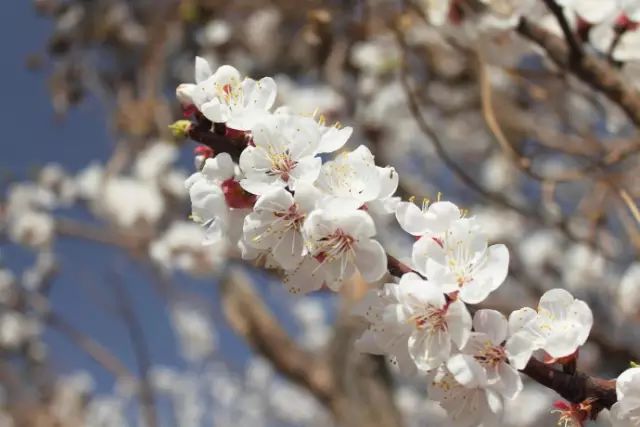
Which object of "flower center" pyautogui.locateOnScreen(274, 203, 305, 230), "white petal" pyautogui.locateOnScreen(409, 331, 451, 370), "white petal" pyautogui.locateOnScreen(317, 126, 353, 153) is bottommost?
"white petal" pyautogui.locateOnScreen(409, 331, 451, 370)

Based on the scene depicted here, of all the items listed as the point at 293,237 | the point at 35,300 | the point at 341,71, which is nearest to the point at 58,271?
the point at 35,300

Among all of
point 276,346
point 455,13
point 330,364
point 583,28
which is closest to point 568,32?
point 583,28

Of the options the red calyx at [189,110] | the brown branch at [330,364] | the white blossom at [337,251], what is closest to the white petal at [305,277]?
the white blossom at [337,251]

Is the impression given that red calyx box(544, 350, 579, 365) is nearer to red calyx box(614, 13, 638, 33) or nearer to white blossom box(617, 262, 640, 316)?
red calyx box(614, 13, 638, 33)

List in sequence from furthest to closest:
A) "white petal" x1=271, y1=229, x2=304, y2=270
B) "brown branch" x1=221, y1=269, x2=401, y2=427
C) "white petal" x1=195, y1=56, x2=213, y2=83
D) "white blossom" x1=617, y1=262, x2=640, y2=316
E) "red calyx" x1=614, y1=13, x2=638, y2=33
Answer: "brown branch" x1=221, y1=269, x2=401, y2=427, "white blossom" x1=617, y1=262, x2=640, y2=316, "red calyx" x1=614, y1=13, x2=638, y2=33, "white petal" x1=195, y1=56, x2=213, y2=83, "white petal" x1=271, y1=229, x2=304, y2=270

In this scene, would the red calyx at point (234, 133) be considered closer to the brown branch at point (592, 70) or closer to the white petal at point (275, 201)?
the white petal at point (275, 201)

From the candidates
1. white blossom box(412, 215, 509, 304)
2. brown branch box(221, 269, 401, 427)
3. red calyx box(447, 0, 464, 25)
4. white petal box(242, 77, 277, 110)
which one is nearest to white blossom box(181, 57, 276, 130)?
white petal box(242, 77, 277, 110)
